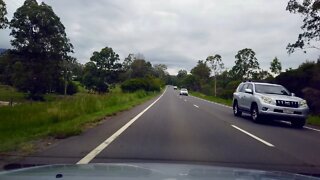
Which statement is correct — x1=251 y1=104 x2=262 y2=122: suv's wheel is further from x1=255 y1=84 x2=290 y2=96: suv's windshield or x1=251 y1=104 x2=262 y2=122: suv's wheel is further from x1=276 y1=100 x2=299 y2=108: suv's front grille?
x1=276 y1=100 x2=299 y2=108: suv's front grille

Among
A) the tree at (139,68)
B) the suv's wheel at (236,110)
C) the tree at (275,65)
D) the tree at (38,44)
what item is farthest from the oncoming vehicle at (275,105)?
the tree at (139,68)

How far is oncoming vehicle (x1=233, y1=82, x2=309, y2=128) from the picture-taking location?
57.8ft

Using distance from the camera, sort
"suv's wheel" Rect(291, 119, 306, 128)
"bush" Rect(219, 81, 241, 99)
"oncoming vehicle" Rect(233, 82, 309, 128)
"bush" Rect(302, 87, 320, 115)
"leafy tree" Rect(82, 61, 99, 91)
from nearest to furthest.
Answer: "oncoming vehicle" Rect(233, 82, 309, 128), "suv's wheel" Rect(291, 119, 306, 128), "bush" Rect(302, 87, 320, 115), "bush" Rect(219, 81, 241, 99), "leafy tree" Rect(82, 61, 99, 91)

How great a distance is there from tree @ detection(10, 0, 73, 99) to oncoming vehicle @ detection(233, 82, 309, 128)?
44.7m

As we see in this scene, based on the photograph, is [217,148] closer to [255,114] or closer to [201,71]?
[255,114]

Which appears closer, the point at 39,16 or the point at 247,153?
the point at 247,153

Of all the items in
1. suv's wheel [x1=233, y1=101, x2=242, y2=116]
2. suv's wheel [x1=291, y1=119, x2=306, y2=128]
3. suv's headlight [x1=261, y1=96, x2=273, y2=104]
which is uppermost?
suv's headlight [x1=261, y1=96, x2=273, y2=104]

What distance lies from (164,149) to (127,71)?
129 meters

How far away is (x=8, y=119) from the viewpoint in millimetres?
16250

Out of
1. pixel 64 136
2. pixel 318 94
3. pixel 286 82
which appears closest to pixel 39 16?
pixel 286 82

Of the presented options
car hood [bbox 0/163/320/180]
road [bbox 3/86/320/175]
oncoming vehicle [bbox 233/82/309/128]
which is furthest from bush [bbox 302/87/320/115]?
car hood [bbox 0/163/320/180]

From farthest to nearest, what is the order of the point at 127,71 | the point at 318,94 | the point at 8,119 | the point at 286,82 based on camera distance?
the point at 127,71 < the point at 286,82 < the point at 318,94 < the point at 8,119

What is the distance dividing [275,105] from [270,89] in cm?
213

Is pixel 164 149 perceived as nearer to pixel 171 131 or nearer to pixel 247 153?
pixel 247 153
